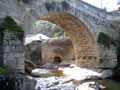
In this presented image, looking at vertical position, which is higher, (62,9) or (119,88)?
(62,9)

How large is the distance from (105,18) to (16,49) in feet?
27.3

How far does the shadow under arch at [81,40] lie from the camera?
9845 millimetres

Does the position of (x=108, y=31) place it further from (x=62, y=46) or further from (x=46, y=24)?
(x=46, y=24)

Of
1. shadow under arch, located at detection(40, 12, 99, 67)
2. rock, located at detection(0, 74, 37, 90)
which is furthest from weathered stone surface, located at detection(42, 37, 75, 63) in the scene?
rock, located at detection(0, 74, 37, 90)

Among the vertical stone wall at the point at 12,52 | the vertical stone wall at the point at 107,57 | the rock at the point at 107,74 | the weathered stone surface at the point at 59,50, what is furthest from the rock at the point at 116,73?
the weathered stone surface at the point at 59,50

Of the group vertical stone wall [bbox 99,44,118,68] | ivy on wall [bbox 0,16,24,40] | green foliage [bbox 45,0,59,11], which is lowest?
vertical stone wall [bbox 99,44,118,68]

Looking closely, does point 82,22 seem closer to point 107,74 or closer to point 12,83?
point 107,74

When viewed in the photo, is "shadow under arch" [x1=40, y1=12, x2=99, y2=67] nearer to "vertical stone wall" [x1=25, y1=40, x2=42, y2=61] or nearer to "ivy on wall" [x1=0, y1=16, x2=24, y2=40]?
"ivy on wall" [x1=0, y1=16, x2=24, y2=40]

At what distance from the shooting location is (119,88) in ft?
22.3

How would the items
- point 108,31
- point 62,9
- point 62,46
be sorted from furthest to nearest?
point 62,46 < point 108,31 < point 62,9

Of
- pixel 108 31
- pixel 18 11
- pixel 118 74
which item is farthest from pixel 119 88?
pixel 108 31

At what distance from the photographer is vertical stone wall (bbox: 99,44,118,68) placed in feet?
35.3

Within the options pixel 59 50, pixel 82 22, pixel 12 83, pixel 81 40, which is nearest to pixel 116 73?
pixel 81 40

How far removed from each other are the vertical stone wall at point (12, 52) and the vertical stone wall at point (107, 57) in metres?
6.84
